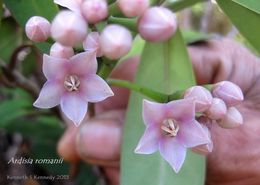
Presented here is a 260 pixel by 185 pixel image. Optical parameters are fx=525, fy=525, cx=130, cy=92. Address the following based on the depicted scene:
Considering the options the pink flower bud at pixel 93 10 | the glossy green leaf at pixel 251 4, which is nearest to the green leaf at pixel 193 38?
the glossy green leaf at pixel 251 4

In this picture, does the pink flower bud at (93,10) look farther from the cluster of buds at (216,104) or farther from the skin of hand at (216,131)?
the skin of hand at (216,131)

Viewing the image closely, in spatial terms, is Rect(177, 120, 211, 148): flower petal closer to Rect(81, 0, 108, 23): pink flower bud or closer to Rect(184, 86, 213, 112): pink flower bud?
Rect(184, 86, 213, 112): pink flower bud

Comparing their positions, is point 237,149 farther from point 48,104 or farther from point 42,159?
point 42,159

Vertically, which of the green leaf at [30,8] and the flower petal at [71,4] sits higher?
the flower petal at [71,4]

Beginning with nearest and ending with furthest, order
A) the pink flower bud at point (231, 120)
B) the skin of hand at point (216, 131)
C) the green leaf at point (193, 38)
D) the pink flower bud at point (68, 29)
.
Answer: the pink flower bud at point (68, 29) → the pink flower bud at point (231, 120) → the skin of hand at point (216, 131) → the green leaf at point (193, 38)

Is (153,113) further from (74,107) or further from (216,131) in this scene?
(216,131)
